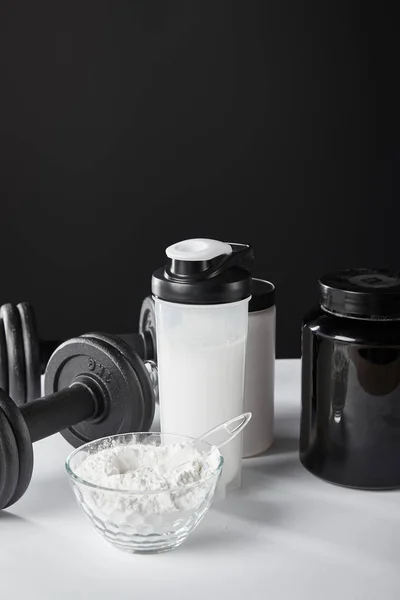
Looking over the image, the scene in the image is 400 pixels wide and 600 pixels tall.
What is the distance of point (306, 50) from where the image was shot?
94.4 inches

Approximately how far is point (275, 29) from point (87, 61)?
53cm

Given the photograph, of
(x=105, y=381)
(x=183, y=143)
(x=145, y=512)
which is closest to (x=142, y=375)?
(x=105, y=381)

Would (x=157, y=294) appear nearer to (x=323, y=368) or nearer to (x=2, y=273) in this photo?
(x=323, y=368)

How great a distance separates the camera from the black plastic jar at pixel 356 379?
0.97 metres

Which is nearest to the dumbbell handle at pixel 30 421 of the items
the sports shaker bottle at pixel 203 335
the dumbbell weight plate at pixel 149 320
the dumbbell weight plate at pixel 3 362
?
the sports shaker bottle at pixel 203 335

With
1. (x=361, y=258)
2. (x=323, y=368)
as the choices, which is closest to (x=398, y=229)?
(x=361, y=258)

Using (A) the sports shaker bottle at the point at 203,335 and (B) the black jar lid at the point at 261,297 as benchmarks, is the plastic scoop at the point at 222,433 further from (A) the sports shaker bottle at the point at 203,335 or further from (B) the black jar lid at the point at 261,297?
(B) the black jar lid at the point at 261,297

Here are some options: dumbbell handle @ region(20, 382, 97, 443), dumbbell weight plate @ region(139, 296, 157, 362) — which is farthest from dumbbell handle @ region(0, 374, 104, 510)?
dumbbell weight plate @ region(139, 296, 157, 362)

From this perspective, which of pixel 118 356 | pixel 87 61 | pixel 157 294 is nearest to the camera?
pixel 157 294

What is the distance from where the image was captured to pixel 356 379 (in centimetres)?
99

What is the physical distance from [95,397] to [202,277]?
10.0 inches

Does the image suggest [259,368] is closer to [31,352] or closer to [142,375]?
[142,375]

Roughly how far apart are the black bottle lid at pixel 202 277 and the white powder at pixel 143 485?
17 cm

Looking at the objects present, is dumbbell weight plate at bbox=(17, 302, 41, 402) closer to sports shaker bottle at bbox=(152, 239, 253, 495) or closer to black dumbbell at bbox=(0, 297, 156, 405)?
black dumbbell at bbox=(0, 297, 156, 405)
